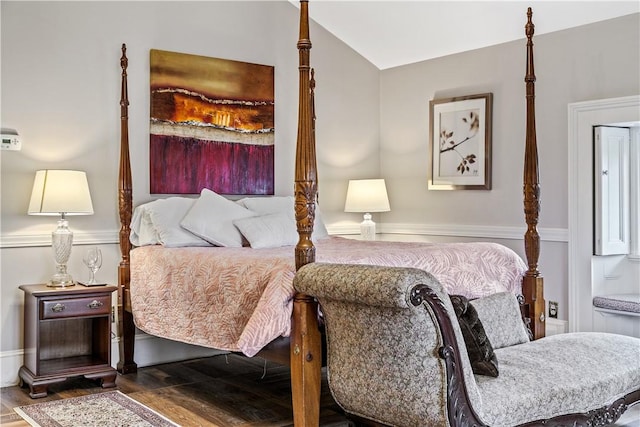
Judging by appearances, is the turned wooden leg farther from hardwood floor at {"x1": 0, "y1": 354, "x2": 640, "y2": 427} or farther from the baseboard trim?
the baseboard trim

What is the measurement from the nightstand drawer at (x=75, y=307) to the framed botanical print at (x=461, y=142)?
2.95m

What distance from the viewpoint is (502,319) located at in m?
3.56

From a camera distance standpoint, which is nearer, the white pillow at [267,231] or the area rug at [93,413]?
the area rug at [93,413]

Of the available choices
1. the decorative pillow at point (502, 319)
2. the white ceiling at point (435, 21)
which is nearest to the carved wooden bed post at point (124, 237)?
the white ceiling at point (435, 21)

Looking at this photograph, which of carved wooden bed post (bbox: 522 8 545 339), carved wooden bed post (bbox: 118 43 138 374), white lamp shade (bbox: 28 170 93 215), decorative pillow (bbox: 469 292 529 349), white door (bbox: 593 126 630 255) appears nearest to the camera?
decorative pillow (bbox: 469 292 529 349)

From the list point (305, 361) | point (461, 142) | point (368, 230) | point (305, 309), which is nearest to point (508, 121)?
point (461, 142)

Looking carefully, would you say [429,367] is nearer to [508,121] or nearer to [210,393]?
[210,393]

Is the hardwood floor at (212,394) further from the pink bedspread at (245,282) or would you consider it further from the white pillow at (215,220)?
the white pillow at (215,220)

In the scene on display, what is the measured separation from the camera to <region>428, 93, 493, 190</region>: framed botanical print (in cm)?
560

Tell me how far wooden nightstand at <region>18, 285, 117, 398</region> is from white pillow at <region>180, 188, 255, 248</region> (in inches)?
26.1

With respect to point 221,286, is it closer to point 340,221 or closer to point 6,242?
point 6,242

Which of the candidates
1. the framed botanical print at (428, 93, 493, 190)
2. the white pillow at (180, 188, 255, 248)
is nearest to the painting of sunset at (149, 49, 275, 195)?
the white pillow at (180, 188, 255, 248)

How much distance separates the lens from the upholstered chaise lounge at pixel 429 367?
255cm

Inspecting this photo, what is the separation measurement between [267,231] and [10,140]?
170cm
